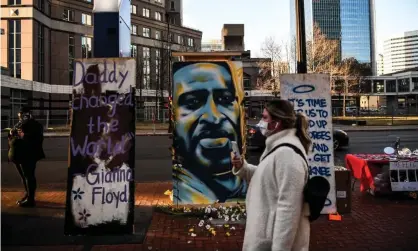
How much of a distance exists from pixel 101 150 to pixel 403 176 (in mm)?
5732

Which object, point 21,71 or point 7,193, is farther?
point 21,71

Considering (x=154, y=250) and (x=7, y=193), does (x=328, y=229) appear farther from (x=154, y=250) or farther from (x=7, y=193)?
(x=7, y=193)

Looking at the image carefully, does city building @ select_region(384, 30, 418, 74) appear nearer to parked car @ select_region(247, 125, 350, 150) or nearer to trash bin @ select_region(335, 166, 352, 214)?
parked car @ select_region(247, 125, 350, 150)

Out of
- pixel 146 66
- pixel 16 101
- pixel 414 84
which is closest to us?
pixel 16 101

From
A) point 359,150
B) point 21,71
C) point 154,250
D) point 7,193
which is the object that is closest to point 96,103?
point 154,250

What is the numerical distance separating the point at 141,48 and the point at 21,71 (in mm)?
24327

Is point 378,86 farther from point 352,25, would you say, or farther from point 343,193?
point 343,193

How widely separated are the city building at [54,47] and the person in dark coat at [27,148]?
91.7 feet

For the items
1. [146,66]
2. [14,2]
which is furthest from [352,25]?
[14,2]

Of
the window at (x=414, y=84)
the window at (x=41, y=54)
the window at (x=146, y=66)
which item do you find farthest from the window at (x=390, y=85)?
the window at (x=41, y=54)

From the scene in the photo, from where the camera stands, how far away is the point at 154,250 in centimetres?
512

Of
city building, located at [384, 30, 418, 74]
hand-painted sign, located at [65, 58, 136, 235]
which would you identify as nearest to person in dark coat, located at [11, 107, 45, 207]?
hand-painted sign, located at [65, 58, 136, 235]

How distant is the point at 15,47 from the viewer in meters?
46.8

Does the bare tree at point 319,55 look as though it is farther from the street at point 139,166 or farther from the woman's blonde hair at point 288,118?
the woman's blonde hair at point 288,118
